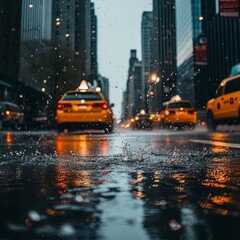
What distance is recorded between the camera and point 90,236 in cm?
140

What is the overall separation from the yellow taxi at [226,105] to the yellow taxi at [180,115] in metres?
4.44

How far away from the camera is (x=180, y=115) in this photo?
75.8ft

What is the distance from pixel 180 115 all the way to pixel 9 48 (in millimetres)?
34571

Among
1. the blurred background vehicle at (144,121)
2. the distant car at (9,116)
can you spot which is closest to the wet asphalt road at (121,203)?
the distant car at (9,116)

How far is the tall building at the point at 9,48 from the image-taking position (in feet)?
159

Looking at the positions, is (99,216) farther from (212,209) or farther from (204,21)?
(204,21)

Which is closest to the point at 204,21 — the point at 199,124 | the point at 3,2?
the point at 3,2

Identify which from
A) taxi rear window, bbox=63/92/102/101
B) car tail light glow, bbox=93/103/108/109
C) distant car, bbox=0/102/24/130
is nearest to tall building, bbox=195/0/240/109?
distant car, bbox=0/102/24/130

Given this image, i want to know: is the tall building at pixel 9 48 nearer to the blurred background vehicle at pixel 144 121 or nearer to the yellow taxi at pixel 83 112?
the blurred background vehicle at pixel 144 121

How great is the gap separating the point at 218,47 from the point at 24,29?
49421mm

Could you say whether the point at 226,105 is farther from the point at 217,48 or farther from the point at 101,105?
the point at 217,48

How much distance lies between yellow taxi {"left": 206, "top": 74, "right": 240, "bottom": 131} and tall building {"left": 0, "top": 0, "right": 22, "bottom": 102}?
31620 mm

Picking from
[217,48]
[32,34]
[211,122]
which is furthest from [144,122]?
[217,48]

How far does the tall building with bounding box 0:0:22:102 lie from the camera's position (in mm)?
48406
